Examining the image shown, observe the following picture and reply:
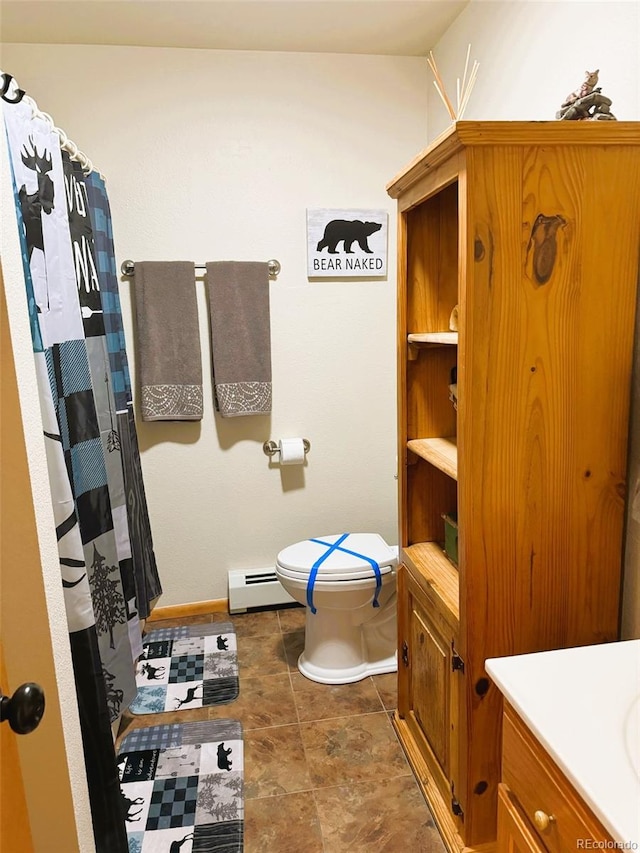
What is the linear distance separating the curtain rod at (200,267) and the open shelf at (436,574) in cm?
143

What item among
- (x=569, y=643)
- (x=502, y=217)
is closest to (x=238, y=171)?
(x=502, y=217)

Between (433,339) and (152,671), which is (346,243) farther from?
(152,671)

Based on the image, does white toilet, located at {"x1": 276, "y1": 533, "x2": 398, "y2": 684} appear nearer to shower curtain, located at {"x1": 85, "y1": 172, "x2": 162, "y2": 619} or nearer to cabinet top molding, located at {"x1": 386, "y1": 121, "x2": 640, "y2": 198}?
shower curtain, located at {"x1": 85, "y1": 172, "x2": 162, "y2": 619}

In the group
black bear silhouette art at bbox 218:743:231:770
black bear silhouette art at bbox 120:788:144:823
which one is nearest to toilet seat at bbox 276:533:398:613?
black bear silhouette art at bbox 218:743:231:770

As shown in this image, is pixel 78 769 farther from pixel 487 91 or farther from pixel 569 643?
pixel 487 91

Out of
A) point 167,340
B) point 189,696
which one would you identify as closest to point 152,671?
point 189,696

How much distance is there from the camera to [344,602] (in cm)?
221

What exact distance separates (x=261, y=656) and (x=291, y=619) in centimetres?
32

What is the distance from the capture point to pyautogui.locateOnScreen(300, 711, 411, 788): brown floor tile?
5.99 feet

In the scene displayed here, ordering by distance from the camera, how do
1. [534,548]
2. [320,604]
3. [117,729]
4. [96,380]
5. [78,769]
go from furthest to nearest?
[320,604] < [117,729] < [96,380] < [534,548] < [78,769]

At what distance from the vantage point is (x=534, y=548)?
139 centimetres

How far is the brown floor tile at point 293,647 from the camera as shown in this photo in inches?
95.7

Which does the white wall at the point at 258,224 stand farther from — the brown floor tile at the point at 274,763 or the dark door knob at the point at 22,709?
the dark door knob at the point at 22,709

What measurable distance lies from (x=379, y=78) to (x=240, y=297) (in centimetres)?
113
